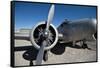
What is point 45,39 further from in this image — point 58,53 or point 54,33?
point 58,53

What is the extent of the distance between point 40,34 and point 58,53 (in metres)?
0.34

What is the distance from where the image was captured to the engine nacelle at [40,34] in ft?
9.24

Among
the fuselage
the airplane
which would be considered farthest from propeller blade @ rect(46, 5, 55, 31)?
the fuselage

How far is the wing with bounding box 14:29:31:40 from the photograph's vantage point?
2.72 metres

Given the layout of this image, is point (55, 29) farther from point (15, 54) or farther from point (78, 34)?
point (15, 54)

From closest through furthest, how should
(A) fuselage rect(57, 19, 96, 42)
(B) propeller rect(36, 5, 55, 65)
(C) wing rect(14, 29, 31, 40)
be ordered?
(C) wing rect(14, 29, 31, 40) < (B) propeller rect(36, 5, 55, 65) < (A) fuselage rect(57, 19, 96, 42)

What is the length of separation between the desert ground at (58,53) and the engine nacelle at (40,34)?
54 mm

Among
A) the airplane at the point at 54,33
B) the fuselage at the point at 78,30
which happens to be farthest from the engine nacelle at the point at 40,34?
the fuselage at the point at 78,30

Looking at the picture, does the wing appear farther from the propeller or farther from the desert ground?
the propeller

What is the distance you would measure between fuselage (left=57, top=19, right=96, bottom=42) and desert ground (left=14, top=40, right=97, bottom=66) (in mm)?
99

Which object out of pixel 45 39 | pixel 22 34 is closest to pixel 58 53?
pixel 45 39

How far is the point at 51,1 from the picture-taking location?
2912 millimetres

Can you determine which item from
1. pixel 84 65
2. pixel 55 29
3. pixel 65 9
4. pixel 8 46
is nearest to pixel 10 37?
pixel 8 46

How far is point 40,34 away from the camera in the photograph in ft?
9.32
